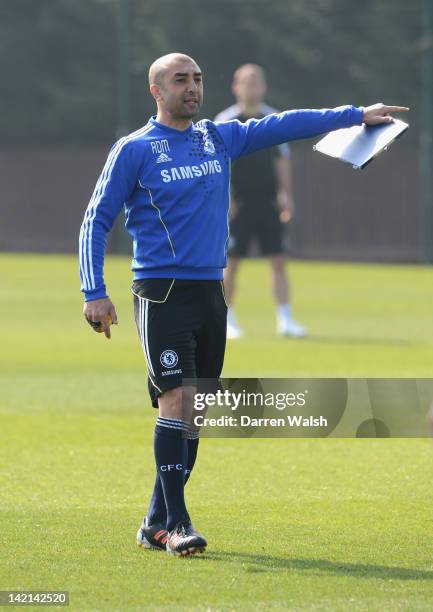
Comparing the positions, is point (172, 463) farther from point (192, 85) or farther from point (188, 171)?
point (192, 85)

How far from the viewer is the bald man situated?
6.43 metres

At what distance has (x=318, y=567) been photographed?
605 cm

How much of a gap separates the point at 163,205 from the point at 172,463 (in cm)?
108

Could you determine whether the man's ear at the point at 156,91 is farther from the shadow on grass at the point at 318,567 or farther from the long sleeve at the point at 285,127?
the shadow on grass at the point at 318,567

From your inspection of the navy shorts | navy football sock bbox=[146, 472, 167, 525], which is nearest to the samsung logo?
the navy shorts

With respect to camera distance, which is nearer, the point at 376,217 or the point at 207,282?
the point at 207,282

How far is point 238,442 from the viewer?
980 centimetres

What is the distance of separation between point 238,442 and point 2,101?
33489 mm

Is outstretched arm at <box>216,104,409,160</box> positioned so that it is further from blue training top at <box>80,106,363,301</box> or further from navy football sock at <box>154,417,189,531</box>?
navy football sock at <box>154,417,189,531</box>

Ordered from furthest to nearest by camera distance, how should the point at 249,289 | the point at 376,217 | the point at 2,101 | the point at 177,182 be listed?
the point at 2,101 → the point at 376,217 → the point at 249,289 → the point at 177,182

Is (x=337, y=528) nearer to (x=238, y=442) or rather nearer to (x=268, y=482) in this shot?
(x=268, y=482)

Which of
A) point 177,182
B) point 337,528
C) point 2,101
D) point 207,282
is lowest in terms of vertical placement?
point 337,528

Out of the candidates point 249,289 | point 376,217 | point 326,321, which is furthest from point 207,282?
point 376,217

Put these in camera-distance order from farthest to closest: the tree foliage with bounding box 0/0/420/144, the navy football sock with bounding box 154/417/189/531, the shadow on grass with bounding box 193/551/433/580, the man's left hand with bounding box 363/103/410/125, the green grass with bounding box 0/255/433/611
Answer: the tree foliage with bounding box 0/0/420/144 → the man's left hand with bounding box 363/103/410/125 → the navy football sock with bounding box 154/417/189/531 → the shadow on grass with bounding box 193/551/433/580 → the green grass with bounding box 0/255/433/611
